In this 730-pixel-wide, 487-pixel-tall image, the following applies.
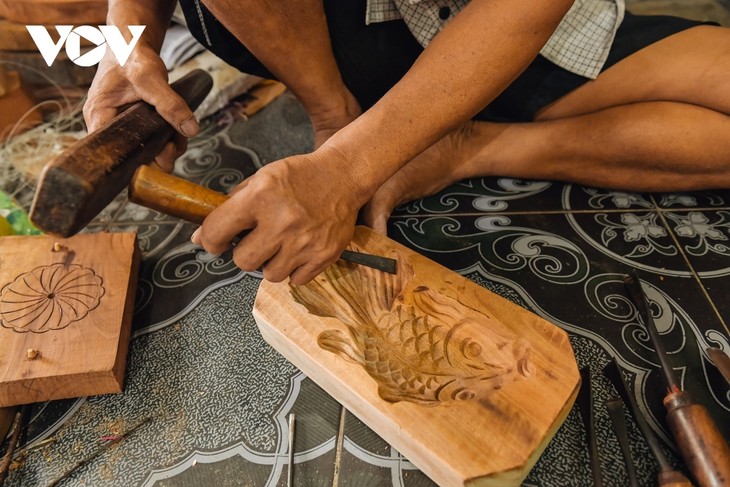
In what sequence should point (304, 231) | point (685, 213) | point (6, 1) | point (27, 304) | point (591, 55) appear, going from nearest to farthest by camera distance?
Result: point (304, 231) → point (27, 304) → point (591, 55) → point (685, 213) → point (6, 1)

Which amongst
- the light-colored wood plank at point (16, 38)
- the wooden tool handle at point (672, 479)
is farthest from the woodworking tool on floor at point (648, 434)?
the light-colored wood plank at point (16, 38)

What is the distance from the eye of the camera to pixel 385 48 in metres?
1.19

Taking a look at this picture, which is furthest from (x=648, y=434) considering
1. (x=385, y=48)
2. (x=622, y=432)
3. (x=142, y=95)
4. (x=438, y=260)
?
(x=142, y=95)

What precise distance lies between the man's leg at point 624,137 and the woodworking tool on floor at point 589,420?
21.4 inches

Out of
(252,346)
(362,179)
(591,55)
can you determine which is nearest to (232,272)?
(252,346)

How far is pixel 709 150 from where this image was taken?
1.17 meters

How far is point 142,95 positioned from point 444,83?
0.57m

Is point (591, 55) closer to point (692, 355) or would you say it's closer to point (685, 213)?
point (685, 213)

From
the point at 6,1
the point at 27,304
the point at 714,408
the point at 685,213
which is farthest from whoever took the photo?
the point at 6,1

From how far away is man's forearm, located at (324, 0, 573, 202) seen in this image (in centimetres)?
81

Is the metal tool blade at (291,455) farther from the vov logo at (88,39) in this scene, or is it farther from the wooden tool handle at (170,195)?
the vov logo at (88,39)

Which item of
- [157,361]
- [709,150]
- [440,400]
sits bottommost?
[157,361]

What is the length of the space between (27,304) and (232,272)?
439 mm

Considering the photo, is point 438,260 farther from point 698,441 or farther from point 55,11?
point 55,11
